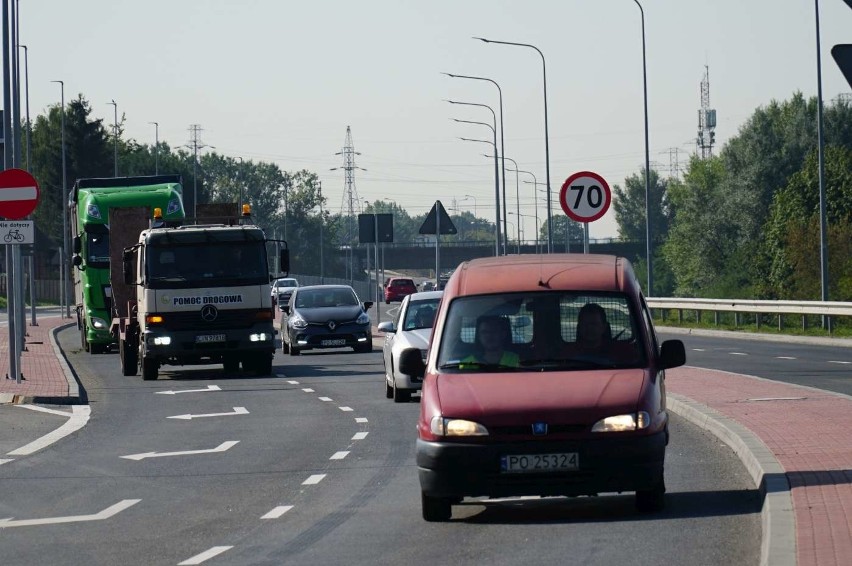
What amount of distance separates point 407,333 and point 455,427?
11.6m

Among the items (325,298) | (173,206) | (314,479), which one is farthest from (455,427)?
(325,298)

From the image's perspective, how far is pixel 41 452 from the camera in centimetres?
1617

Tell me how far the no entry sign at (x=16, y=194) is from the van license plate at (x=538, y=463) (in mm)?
15803

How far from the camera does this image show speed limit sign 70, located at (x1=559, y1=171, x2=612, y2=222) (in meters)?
21.6

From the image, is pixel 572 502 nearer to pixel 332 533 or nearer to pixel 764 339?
pixel 332 533

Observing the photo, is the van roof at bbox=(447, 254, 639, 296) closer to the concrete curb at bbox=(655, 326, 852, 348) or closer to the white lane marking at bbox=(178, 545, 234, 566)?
the white lane marking at bbox=(178, 545, 234, 566)

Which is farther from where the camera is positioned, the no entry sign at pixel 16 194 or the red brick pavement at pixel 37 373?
the no entry sign at pixel 16 194

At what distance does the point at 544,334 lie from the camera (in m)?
10.9

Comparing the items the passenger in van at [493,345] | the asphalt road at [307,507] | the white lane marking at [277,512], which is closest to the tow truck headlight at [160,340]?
the asphalt road at [307,507]

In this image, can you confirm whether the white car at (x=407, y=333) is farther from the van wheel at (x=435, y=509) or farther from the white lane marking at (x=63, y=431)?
the van wheel at (x=435, y=509)

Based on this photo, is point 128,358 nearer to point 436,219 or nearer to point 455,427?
point 436,219

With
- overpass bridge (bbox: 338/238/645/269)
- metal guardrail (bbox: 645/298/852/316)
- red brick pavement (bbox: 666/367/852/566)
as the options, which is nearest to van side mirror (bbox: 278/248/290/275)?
red brick pavement (bbox: 666/367/852/566)

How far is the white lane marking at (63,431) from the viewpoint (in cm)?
1642

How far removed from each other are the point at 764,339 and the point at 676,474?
93.0ft
